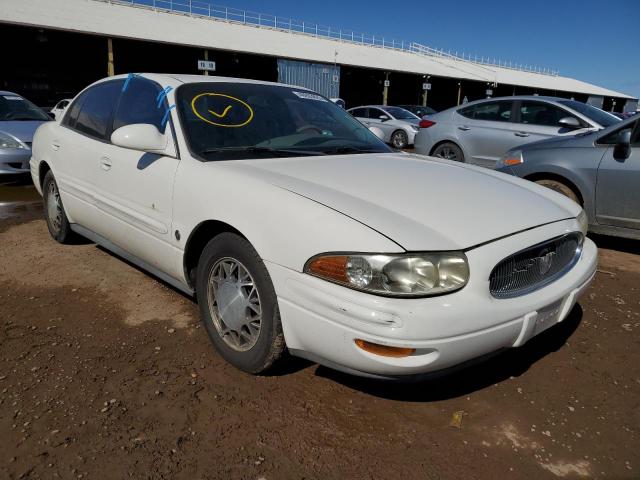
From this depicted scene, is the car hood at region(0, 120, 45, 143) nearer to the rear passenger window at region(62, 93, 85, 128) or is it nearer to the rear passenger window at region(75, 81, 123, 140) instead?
the rear passenger window at region(62, 93, 85, 128)

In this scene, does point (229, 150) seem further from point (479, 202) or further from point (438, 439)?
point (438, 439)

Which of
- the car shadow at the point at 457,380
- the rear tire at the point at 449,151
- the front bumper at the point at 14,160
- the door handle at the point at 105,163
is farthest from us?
the rear tire at the point at 449,151

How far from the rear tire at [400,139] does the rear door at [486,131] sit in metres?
6.77

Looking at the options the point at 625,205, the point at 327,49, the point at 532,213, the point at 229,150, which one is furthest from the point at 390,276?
the point at 327,49

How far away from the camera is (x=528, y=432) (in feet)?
7.14

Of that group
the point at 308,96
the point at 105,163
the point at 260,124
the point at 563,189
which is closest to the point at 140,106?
the point at 105,163

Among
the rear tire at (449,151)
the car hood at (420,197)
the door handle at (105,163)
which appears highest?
the car hood at (420,197)

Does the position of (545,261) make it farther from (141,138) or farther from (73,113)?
(73,113)

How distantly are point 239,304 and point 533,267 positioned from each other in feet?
4.64

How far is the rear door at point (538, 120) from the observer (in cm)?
686

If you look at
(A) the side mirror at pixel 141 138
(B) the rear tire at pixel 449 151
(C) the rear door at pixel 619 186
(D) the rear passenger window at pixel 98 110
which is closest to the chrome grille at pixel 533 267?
(A) the side mirror at pixel 141 138

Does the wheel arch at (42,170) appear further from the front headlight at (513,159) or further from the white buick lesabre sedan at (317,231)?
the front headlight at (513,159)

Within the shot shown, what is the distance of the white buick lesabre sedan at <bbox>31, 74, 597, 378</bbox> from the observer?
194 centimetres

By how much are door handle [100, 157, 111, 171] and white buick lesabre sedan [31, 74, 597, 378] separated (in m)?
0.02
